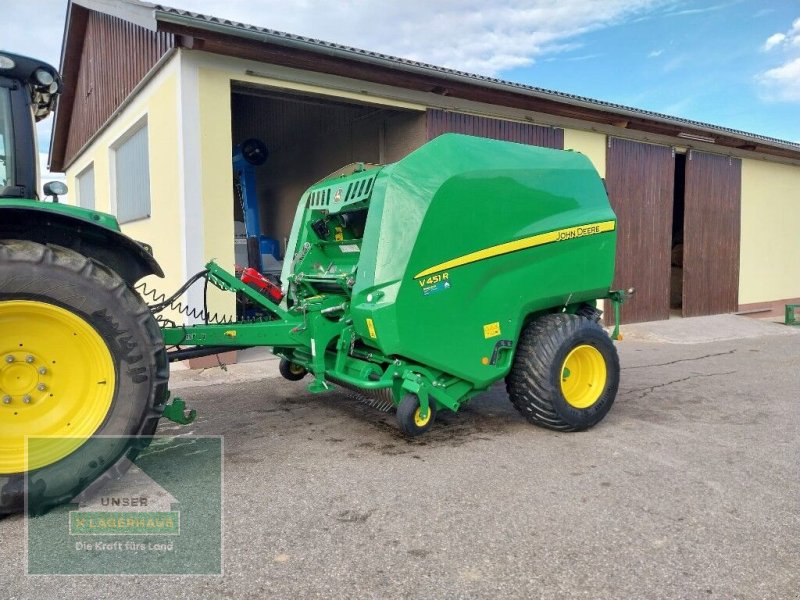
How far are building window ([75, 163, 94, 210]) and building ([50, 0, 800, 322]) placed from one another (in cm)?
9

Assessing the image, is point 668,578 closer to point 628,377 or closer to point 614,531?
point 614,531

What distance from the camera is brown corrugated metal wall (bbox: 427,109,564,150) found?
836 cm

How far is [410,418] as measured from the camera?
12.5 ft

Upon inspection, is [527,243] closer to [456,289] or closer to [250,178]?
[456,289]

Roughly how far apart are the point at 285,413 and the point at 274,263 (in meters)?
6.62

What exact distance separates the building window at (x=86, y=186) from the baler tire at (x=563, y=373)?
441 inches

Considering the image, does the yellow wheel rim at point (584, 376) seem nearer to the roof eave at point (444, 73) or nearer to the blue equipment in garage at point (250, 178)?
the roof eave at point (444, 73)

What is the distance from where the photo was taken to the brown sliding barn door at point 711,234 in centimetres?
1152

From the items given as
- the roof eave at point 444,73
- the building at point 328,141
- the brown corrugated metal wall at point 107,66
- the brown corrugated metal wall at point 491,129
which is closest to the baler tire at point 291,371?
the building at point 328,141

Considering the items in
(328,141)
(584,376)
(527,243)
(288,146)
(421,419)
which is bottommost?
(421,419)

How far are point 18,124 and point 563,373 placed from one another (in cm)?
374

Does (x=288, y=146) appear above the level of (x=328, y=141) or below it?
above

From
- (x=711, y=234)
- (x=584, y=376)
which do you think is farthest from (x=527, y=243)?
(x=711, y=234)

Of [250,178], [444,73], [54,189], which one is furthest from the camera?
[250,178]
